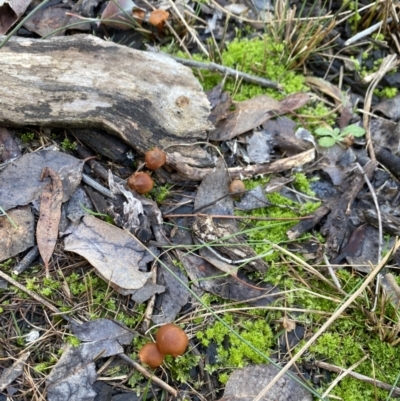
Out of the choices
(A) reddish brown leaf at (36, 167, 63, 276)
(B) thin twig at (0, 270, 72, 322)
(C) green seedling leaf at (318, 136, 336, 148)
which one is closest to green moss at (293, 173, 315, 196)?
(C) green seedling leaf at (318, 136, 336, 148)

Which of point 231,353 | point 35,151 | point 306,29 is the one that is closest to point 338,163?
point 306,29

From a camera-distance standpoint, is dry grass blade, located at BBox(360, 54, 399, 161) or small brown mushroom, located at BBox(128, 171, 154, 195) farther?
dry grass blade, located at BBox(360, 54, 399, 161)

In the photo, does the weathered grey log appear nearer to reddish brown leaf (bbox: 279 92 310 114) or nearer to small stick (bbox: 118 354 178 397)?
reddish brown leaf (bbox: 279 92 310 114)

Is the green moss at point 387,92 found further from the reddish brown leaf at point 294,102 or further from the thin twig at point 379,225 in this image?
the thin twig at point 379,225

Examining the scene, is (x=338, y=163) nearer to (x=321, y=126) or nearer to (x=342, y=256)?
(x=321, y=126)

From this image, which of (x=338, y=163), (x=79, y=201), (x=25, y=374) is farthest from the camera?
(x=338, y=163)

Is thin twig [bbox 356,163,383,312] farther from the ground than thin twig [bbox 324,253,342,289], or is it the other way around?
thin twig [bbox 356,163,383,312]

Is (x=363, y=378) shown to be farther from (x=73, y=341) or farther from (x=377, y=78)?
(x=377, y=78)
